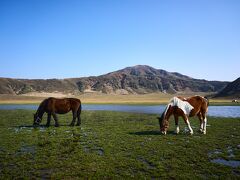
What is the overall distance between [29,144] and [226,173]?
1095 centimetres

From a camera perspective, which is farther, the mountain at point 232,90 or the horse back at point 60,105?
the mountain at point 232,90

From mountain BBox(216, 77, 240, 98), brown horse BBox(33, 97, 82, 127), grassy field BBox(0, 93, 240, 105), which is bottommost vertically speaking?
grassy field BBox(0, 93, 240, 105)

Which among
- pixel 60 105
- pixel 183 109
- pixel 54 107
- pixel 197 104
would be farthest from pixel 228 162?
pixel 54 107

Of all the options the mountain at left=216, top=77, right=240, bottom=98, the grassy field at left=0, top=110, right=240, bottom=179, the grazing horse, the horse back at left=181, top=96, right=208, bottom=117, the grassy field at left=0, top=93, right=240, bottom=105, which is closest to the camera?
the grassy field at left=0, top=110, right=240, bottom=179

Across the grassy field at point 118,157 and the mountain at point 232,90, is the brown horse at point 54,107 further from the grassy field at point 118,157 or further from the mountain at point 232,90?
the mountain at point 232,90

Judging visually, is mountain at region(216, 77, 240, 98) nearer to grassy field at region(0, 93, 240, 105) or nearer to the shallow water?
grassy field at region(0, 93, 240, 105)

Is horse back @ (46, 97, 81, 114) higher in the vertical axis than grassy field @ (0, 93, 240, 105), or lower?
higher

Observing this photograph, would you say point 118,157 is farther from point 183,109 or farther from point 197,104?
point 197,104

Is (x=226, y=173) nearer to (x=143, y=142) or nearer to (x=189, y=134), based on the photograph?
(x=143, y=142)

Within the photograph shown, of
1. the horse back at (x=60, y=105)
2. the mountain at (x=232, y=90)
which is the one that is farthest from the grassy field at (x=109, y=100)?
the horse back at (x=60, y=105)

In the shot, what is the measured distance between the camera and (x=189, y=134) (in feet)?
57.6

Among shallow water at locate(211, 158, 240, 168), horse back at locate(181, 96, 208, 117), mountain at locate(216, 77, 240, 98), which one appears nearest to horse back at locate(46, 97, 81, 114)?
horse back at locate(181, 96, 208, 117)

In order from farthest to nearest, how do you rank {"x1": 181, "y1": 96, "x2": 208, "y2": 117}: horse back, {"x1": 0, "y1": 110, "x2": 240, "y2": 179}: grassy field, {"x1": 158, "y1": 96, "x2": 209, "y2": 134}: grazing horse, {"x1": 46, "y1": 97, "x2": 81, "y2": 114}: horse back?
{"x1": 46, "y1": 97, "x2": 81, "y2": 114}: horse back
{"x1": 181, "y1": 96, "x2": 208, "y2": 117}: horse back
{"x1": 158, "y1": 96, "x2": 209, "y2": 134}: grazing horse
{"x1": 0, "y1": 110, "x2": 240, "y2": 179}: grassy field

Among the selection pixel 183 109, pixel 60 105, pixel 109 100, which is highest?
pixel 183 109
